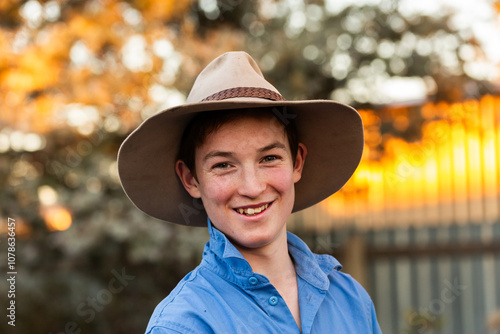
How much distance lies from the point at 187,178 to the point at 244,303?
42 centimetres

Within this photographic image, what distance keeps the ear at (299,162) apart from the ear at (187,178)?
285 millimetres

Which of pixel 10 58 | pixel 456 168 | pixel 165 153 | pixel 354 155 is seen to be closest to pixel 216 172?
pixel 165 153

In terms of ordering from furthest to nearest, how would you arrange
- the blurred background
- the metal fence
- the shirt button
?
the metal fence
the blurred background
the shirt button

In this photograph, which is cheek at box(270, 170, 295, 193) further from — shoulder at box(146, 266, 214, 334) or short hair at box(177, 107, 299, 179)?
shoulder at box(146, 266, 214, 334)

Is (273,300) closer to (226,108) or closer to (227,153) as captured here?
(227,153)

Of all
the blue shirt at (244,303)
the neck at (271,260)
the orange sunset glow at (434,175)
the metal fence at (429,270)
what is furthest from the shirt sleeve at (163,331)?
the metal fence at (429,270)

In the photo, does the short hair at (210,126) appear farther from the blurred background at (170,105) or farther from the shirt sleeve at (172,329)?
the blurred background at (170,105)

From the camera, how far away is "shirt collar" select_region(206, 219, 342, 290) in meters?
1.46

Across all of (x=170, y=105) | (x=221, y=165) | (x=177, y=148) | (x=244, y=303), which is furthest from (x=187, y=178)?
(x=170, y=105)

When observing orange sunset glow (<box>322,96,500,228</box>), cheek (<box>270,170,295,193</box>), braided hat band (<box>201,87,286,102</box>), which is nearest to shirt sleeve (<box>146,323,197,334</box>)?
cheek (<box>270,170,295,193</box>)

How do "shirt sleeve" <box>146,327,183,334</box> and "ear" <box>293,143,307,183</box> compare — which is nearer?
"shirt sleeve" <box>146,327,183,334</box>

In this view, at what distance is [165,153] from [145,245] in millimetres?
2376

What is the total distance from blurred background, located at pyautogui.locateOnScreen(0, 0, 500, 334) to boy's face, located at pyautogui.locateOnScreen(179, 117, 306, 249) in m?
2.35

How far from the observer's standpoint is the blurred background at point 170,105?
13.6 feet
